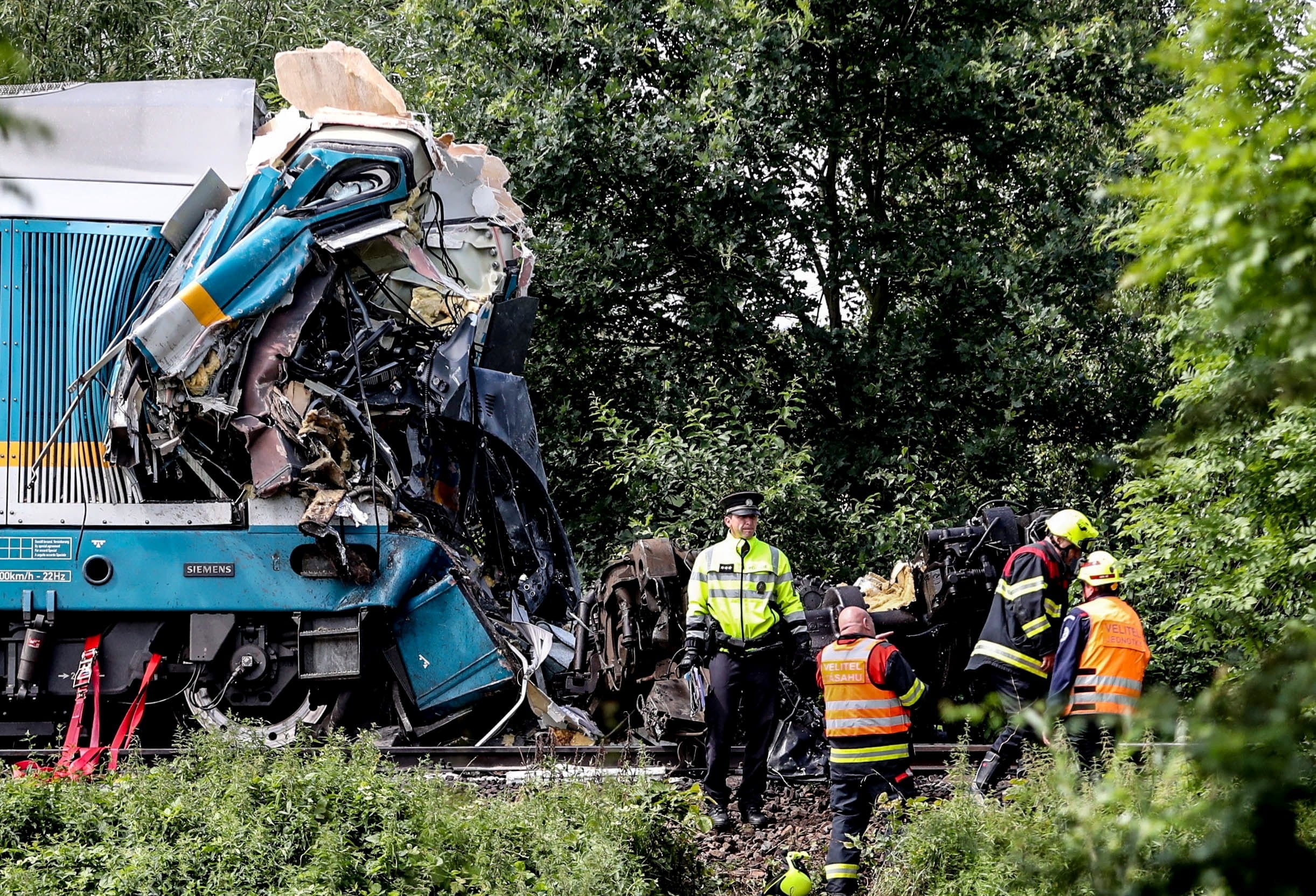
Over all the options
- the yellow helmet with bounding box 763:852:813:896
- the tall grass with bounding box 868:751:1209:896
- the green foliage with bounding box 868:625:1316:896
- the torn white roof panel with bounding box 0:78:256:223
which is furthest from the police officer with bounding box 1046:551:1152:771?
the torn white roof panel with bounding box 0:78:256:223

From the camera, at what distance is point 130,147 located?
8.08m

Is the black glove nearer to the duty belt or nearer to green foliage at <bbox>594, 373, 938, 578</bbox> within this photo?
the duty belt

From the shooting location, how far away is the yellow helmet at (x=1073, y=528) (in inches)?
269

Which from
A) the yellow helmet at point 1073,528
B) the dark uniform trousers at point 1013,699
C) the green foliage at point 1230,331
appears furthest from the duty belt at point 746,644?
the green foliage at point 1230,331

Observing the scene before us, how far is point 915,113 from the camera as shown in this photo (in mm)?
13234

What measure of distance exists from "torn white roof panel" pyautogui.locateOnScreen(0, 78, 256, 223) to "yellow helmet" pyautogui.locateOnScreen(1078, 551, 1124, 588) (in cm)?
539

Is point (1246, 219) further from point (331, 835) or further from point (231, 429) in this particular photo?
point (231, 429)

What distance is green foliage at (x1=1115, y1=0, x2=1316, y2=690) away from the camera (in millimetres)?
2158

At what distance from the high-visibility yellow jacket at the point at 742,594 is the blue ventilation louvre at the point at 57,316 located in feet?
10.8

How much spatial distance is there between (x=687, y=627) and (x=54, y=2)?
422 inches

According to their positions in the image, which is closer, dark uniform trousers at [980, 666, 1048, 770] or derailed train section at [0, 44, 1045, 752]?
dark uniform trousers at [980, 666, 1048, 770]

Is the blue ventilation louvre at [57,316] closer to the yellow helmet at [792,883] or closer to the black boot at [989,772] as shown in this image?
the yellow helmet at [792,883]

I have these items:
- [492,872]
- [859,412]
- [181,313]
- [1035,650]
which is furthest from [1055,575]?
[859,412]

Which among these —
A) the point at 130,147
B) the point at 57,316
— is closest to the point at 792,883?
the point at 57,316
